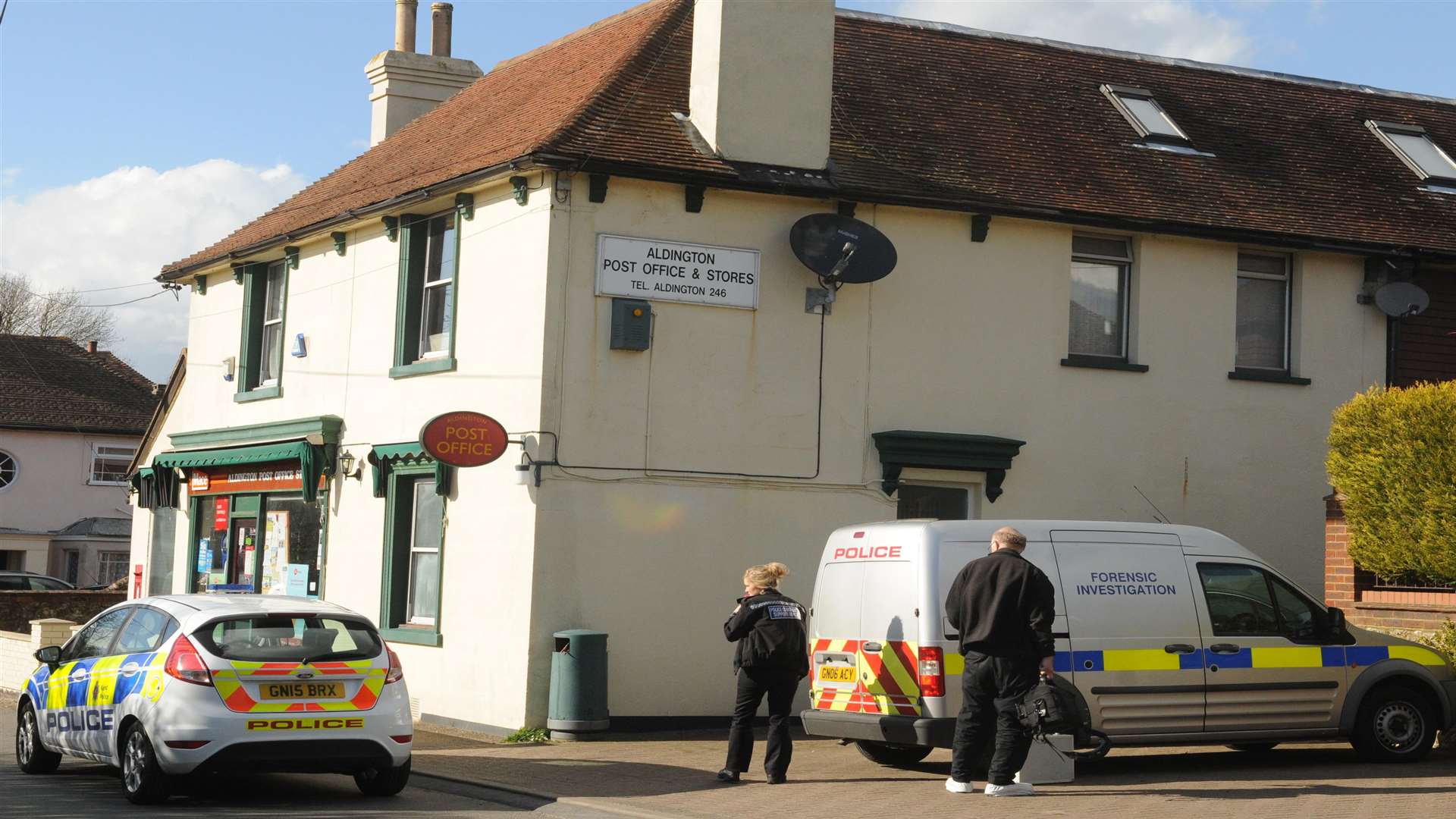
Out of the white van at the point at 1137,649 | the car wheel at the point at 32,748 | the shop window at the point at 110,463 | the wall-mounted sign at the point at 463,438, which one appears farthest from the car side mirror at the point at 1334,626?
the shop window at the point at 110,463

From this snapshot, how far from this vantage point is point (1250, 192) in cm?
1939

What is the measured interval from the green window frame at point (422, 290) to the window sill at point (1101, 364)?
6457mm

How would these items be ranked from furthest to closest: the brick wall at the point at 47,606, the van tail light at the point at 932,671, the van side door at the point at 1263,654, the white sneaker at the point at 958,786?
the brick wall at the point at 47,606 → the van side door at the point at 1263,654 → the van tail light at the point at 932,671 → the white sneaker at the point at 958,786

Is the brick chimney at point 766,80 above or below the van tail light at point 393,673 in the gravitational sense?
above

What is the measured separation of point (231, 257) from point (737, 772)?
40.5 ft

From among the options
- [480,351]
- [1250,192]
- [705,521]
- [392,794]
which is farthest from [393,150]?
[392,794]

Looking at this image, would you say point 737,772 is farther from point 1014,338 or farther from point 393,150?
point 393,150

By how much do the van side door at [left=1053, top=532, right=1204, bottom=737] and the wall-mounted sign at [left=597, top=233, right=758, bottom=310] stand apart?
16.3ft

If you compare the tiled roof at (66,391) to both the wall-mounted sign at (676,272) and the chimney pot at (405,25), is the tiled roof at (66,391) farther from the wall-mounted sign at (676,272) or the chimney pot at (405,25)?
the wall-mounted sign at (676,272)

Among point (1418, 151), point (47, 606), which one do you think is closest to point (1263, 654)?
point (1418, 151)

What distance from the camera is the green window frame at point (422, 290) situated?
723 inches

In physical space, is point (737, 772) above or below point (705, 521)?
below

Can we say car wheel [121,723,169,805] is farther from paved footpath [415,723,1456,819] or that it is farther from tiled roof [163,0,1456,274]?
tiled roof [163,0,1456,274]

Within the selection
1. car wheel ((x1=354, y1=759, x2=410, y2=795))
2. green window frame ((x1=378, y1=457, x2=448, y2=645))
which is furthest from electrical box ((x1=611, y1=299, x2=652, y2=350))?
car wheel ((x1=354, y1=759, x2=410, y2=795))
